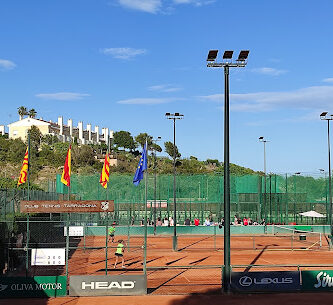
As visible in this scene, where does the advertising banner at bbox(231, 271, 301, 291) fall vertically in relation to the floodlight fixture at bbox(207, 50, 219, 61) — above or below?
below

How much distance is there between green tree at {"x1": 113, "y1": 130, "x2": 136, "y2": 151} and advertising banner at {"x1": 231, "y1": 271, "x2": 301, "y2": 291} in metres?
149

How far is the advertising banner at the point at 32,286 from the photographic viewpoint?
63.4 ft

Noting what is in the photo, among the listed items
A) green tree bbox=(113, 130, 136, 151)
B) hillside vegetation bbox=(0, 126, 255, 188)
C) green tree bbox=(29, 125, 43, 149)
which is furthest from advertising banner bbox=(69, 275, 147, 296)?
green tree bbox=(113, 130, 136, 151)

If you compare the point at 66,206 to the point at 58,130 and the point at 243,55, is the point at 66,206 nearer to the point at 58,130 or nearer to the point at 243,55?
the point at 243,55

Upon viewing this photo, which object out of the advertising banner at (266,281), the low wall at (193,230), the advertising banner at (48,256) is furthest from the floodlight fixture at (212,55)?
the low wall at (193,230)

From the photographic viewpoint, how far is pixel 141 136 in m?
156

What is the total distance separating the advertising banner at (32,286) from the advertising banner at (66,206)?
2.47 meters

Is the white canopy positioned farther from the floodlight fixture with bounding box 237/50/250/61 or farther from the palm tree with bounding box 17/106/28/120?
the palm tree with bounding box 17/106/28/120

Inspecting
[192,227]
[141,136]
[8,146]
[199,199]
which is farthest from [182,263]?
[141,136]

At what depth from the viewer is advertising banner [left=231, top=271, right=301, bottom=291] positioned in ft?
65.5

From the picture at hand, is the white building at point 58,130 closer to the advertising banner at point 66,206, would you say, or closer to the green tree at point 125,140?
the green tree at point 125,140

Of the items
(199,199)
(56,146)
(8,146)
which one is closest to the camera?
(199,199)

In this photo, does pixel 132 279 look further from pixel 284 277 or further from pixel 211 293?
pixel 284 277

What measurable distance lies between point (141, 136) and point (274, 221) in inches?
3947
